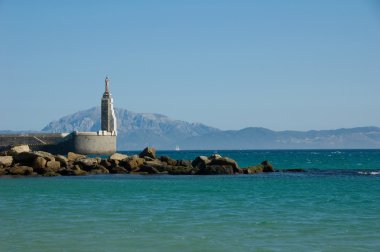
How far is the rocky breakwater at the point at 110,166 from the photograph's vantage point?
49.6m

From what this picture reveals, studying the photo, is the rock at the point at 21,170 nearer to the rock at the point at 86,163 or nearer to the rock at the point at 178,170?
the rock at the point at 86,163

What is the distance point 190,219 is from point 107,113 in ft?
273

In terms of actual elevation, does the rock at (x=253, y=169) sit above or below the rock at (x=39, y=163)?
below

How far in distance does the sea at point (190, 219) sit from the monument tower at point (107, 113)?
6918 centimetres

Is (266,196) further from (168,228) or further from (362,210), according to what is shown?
(168,228)

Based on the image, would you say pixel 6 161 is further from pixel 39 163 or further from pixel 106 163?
pixel 106 163

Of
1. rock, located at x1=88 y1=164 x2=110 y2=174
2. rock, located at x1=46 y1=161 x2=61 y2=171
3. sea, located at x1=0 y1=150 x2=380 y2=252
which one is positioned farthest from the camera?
rock, located at x1=88 y1=164 x2=110 y2=174

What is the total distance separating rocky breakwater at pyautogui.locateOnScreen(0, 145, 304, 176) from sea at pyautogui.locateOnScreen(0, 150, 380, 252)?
51.1ft

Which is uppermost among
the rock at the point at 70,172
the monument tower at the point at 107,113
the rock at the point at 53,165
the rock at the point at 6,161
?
the monument tower at the point at 107,113

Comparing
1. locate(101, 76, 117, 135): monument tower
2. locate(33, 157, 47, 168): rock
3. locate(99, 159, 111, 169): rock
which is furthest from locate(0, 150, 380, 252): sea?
locate(101, 76, 117, 135): monument tower

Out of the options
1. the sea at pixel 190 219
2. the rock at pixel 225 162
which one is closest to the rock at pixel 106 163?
the rock at pixel 225 162

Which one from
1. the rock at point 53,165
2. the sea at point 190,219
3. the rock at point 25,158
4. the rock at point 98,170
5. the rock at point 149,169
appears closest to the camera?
the sea at point 190,219

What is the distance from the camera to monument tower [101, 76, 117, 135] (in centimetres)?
10294

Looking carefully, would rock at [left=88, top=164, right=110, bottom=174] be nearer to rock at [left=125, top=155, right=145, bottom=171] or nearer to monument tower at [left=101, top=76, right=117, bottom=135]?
rock at [left=125, top=155, right=145, bottom=171]
